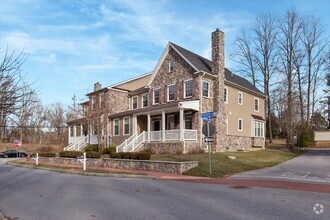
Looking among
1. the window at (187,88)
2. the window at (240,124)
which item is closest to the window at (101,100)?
the window at (187,88)

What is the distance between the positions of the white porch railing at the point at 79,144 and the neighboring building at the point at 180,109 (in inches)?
5.4


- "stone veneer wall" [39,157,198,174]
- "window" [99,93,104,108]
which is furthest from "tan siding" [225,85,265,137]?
"window" [99,93,104,108]

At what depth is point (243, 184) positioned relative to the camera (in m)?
13.5

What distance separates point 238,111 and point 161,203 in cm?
2376

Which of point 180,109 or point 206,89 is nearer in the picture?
point 180,109

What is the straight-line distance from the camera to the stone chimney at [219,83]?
27562mm

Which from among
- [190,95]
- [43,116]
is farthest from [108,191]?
[43,116]

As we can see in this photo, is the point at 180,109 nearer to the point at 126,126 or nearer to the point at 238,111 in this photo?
the point at 238,111

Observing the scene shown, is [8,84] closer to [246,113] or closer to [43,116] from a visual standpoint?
[246,113]

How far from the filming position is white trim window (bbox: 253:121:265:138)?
114ft

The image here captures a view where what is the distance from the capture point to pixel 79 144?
36312mm

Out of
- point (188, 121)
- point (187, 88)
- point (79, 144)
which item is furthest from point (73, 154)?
point (187, 88)

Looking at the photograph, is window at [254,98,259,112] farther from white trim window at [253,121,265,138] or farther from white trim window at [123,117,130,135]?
white trim window at [123,117,130,135]

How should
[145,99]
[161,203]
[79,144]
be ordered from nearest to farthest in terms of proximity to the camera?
[161,203] < [145,99] < [79,144]
